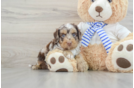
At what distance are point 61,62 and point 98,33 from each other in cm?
37

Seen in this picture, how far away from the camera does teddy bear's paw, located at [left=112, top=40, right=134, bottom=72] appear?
0.77 metres

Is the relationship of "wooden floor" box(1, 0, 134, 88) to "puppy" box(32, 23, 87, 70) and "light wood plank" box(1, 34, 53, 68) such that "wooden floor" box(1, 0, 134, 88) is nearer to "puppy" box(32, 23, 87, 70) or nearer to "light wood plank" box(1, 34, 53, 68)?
"light wood plank" box(1, 34, 53, 68)

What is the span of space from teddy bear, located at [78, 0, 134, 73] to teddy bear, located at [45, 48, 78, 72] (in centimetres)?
18

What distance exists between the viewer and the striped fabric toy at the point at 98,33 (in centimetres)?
95

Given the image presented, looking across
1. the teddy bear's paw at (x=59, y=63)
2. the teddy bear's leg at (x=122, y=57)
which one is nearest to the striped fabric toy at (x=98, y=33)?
the teddy bear's leg at (x=122, y=57)

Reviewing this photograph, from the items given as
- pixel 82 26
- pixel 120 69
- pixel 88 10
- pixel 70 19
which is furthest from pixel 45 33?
pixel 120 69

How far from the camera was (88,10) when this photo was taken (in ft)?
3.23

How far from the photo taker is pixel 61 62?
0.84 m

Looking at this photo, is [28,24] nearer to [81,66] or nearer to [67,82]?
[81,66]

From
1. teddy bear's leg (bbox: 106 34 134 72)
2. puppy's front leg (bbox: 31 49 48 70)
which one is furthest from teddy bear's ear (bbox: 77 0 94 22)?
puppy's front leg (bbox: 31 49 48 70)

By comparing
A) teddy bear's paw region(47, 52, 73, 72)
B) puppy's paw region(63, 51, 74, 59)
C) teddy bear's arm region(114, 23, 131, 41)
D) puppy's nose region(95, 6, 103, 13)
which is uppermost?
puppy's nose region(95, 6, 103, 13)

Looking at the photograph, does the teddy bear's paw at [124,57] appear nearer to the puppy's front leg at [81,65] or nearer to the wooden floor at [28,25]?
the puppy's front leg at [81,65]

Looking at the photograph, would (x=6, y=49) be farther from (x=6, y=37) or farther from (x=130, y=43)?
(x=130, y=43)

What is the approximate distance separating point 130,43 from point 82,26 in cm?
41
